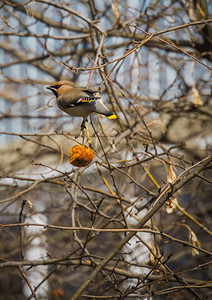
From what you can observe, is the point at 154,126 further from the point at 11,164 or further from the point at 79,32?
the point at 11,164

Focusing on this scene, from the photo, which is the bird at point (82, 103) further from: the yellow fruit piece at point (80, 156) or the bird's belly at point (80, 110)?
the yellow fruit piece at point (80, 156)

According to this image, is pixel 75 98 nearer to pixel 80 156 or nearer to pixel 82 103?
pixel 82 103

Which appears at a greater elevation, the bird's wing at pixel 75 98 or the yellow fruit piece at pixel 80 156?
the bird's wing at pixel 75 98

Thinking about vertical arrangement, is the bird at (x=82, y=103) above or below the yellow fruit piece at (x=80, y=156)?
above

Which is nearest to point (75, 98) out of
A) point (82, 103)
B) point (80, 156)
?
Result: point (82, 103)

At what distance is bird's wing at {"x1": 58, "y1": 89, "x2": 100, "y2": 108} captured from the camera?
3.46 ft

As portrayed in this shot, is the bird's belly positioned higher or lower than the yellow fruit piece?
higher

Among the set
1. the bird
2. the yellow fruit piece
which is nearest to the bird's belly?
the bird

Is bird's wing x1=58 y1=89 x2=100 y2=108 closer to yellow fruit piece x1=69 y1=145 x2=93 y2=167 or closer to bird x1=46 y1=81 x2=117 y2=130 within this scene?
bird x1=46 y1=81 x2=117 y2=130

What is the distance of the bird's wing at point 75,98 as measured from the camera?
1.06 m

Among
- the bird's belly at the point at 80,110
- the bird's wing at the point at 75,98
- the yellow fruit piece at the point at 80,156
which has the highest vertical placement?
the bird's wing at the point at 75,98

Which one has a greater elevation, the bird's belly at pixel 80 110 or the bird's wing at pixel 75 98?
the bird's wing at pixel 75 98

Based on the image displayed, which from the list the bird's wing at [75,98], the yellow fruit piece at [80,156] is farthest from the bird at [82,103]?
the yellow fruit piece at [80,156]

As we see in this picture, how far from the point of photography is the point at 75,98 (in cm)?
107
